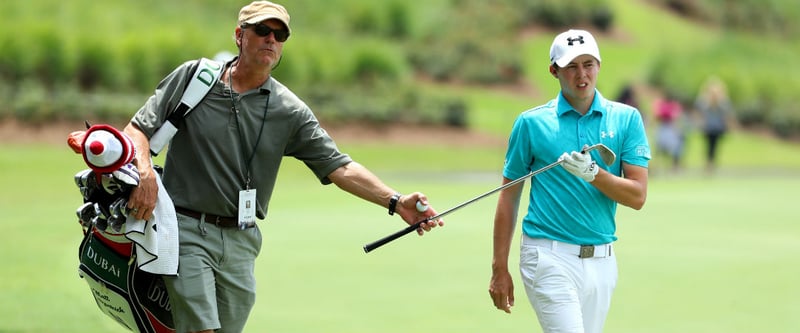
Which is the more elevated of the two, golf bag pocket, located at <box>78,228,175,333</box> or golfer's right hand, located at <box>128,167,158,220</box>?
golfer's right hand, located at <box>128,167,158,220</box>

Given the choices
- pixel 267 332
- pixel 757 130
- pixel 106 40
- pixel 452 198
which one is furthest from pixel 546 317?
pixel 757 130

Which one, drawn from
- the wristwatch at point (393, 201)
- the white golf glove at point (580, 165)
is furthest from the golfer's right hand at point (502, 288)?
the white golf glove at point (580, 165)

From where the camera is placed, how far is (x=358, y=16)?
4662cm

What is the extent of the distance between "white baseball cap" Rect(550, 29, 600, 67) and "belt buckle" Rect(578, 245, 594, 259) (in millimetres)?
923

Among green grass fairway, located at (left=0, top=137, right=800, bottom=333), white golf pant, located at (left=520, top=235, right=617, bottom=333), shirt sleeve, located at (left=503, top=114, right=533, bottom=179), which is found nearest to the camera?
white golf pant, located at (left=520, top=235, right=617, bottom=333)

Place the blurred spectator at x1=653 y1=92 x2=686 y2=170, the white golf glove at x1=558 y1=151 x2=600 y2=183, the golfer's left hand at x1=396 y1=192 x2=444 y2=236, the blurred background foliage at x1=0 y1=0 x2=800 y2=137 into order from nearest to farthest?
the white golf glove at x1=558 y1=151 x2=600 y2=183, the golfer's left hand at x1=396 y1=192 x2=444 y2=236, the blurred spectator at x1=653 y1=92 x2=686 y2=170, the blurred background foliage at x1=0 y1=0 x2=800 y2=137

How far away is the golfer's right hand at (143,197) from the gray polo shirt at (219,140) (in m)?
0.38

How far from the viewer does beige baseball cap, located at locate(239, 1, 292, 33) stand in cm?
625

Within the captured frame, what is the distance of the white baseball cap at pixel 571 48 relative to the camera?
6.12m

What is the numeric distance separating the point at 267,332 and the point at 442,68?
117 feet

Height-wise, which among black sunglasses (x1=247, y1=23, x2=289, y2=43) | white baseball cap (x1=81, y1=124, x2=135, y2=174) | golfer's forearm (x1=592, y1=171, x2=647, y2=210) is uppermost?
black sunglasses (x1=247, y1=23, x2=289, y2=43)

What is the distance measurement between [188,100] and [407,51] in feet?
128

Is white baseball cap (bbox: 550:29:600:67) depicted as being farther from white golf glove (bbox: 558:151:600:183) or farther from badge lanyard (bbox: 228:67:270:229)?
badge lanyard (bbox: 228:67:270:229)

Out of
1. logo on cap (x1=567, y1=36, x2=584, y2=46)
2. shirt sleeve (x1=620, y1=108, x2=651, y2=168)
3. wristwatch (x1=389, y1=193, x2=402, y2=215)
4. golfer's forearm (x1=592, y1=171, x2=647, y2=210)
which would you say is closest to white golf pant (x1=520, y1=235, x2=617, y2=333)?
golfer's forearm (x1=592, y1=171, x2=647, y2=210)
